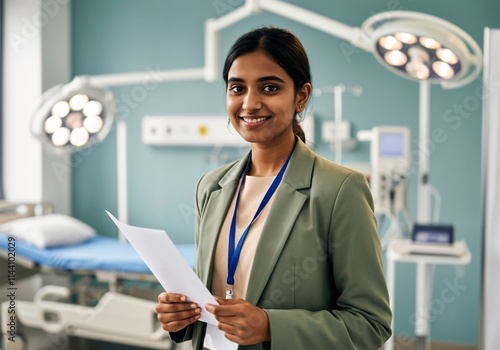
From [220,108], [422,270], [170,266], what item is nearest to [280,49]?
[170,266]

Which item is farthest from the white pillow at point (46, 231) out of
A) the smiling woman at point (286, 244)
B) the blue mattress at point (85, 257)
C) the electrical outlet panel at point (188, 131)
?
the smiling woman at point (286, 244)

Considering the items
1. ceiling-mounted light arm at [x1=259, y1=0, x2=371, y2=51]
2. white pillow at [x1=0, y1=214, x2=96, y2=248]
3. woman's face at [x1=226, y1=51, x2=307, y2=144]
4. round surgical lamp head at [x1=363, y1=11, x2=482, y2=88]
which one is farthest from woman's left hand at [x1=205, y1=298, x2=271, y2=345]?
white pillow at [x1=0, y1=214, x2=96, y2=248]

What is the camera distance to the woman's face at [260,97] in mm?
1033

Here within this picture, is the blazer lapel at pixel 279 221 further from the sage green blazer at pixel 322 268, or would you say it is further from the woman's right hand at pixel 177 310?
the woman's right hand at pixel 177 310

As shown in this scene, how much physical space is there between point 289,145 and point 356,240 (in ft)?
0.84

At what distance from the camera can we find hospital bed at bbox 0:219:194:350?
264cm

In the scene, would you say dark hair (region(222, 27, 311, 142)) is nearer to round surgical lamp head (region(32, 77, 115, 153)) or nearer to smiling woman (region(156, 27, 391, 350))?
smiling woman (region(156, 27, 391, 350))

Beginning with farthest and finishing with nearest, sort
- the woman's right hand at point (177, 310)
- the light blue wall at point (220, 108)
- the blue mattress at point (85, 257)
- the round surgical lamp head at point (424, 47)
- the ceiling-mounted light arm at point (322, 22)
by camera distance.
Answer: the light blue wall at point (220, 108) < the blue mattress at point (85, 257) < the ceiling-mounted light arm at point (322, 22) < the round surgical lamp head at point (424, 47) < the woman's right hand at point (177, 310)

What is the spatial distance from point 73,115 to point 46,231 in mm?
740

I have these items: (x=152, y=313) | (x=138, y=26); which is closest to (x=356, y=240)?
(x=152, y=313)

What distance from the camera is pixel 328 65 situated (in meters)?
3.33

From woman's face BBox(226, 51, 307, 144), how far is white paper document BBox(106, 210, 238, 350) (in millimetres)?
270

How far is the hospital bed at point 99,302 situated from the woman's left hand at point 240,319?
175 centimetres

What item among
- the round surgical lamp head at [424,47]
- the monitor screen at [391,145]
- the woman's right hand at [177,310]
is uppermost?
the round surgical lamp head at [424,47]
